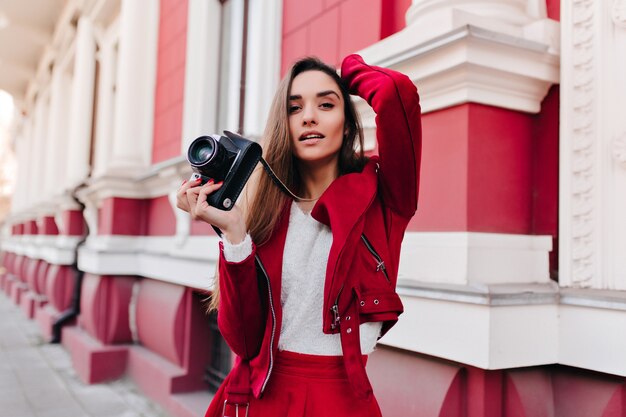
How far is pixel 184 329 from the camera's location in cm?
459

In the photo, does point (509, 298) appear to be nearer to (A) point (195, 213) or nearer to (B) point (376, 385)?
(B) point (376, 385)

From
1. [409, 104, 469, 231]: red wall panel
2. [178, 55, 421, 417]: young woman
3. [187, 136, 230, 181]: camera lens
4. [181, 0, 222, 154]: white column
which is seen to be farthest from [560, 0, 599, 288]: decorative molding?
[181, 0, 222, 154]: white column

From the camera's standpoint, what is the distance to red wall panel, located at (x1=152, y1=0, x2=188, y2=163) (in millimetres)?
5227

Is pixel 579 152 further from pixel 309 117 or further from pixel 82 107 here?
pixel 82 107

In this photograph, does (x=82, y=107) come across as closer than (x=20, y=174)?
Yes

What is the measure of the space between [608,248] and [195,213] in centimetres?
134

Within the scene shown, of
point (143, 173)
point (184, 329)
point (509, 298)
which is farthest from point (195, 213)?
point (143, 173)

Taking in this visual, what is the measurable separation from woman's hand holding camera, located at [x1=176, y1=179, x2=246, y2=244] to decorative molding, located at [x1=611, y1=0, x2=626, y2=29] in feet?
4.62

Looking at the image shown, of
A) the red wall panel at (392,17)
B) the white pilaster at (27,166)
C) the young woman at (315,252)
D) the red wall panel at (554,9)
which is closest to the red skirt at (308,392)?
the young woman at (315,252)

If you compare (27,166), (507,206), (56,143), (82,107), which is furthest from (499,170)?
(27,166)

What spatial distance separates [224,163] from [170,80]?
446cm

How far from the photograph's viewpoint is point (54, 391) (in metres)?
5.08

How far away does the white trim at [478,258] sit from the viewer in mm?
1971

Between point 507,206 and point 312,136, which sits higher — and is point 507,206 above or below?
below
